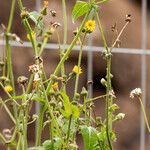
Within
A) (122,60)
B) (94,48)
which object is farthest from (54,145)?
(122,60)

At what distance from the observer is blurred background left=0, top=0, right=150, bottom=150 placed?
1227 millimetres

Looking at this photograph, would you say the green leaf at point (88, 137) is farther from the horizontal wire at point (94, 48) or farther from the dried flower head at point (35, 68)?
the horizontal wire at point (94, 48)

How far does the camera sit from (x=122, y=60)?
57.1 inches

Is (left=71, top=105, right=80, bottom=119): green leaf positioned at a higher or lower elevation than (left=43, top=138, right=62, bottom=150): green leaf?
higher

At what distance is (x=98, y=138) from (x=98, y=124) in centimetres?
4

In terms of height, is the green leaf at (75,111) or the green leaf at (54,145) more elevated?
the green leaf at (75,111)

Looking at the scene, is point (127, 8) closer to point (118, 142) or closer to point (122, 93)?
point (122, 93)

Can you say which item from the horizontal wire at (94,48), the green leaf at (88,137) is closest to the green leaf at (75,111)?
the green leaf at (88,137)

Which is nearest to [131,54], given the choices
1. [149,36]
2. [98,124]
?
[149,36]

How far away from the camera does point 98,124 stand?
0.69 m

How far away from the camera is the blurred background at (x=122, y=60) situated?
1227 mm

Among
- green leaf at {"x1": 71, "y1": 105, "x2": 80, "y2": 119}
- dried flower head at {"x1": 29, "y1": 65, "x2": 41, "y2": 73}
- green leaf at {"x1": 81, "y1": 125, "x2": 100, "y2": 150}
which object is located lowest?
green leaf at {"x1": 81, "y1": 125, "x2": 100, "y2": 150}

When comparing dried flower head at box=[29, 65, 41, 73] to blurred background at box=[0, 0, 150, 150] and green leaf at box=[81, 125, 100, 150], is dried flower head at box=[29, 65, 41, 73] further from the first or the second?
blurred background at box=[0, 0, 150, 150]

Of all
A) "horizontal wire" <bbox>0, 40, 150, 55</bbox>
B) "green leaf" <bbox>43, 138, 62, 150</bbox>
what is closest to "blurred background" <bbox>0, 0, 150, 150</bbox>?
"horizontal wire" <bbox>0, 40, 150, 55</bbox>
